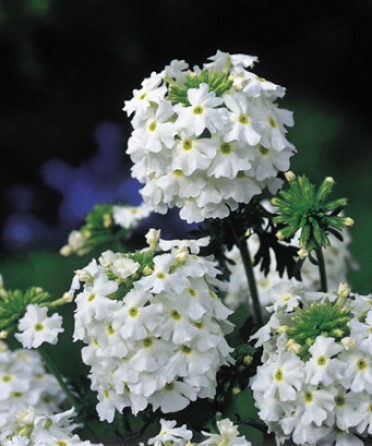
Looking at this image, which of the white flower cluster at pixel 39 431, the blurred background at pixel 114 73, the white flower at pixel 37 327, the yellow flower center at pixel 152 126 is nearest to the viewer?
the white flower cluster at pixel 39 431

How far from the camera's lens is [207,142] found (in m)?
2.47

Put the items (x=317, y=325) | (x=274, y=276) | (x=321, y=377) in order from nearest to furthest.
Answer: (x=321, y=377) < (x=317, y=325) < (x=274, y=276)

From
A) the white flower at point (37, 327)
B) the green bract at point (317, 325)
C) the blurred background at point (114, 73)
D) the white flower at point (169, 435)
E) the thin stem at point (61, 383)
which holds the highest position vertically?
the blurred background at point (114, 73)

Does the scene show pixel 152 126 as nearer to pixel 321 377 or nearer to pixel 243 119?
pixel 243 119

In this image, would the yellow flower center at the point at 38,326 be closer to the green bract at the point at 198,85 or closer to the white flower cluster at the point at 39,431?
the white flower cluster at the point at 39,431

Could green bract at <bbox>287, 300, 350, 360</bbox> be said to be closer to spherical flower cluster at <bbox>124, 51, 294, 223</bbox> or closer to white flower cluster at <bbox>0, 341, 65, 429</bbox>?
spherical flower cluster at <bbox>124, 51, 294, 223</bbox>

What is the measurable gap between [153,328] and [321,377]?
38 cm

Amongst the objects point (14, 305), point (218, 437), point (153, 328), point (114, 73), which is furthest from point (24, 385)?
point (114, 73)

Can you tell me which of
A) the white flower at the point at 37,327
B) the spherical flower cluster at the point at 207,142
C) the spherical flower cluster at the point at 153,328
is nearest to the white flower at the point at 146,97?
the spherical flower cluster at the point at 207,142

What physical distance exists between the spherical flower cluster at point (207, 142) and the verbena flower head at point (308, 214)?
65 millimetres

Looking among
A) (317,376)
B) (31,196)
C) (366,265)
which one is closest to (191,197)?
(317,376)

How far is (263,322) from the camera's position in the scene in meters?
2.96

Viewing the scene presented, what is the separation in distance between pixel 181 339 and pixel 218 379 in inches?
12.9

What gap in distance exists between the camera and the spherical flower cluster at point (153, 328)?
237cm
